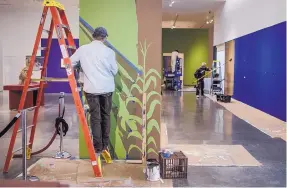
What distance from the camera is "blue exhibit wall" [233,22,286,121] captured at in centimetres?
959

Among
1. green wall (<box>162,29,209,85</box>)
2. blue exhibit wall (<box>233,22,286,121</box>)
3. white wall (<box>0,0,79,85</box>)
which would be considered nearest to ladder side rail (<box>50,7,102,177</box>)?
blue exhibit wall (<box>233,22,286,121</box>)

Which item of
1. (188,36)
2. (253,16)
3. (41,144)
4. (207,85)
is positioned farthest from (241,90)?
(188,36)

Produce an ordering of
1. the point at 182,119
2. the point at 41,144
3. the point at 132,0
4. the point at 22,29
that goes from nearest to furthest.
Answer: the point at 132,0
the point at 41,144
the point at 182,119
the point at 22,29

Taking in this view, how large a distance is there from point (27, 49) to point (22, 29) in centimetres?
90

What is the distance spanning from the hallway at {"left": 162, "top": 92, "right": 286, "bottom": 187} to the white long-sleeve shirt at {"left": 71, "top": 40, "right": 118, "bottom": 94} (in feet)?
4.83

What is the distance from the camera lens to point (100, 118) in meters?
4.83

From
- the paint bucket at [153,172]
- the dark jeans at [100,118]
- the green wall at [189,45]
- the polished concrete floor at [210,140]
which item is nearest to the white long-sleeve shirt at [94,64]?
the dark jeans at [100,118]

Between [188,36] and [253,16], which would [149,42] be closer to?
[253,16]

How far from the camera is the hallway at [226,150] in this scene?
15.3ft

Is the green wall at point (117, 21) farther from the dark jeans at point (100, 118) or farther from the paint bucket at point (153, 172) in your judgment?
the paint bucket at point (153, 172)

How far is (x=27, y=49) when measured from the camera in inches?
679

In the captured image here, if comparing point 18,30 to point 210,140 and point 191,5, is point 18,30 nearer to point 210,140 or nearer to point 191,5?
point 191,5

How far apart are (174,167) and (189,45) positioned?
72.3 ft

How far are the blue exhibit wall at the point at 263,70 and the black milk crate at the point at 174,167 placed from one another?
5461mm
